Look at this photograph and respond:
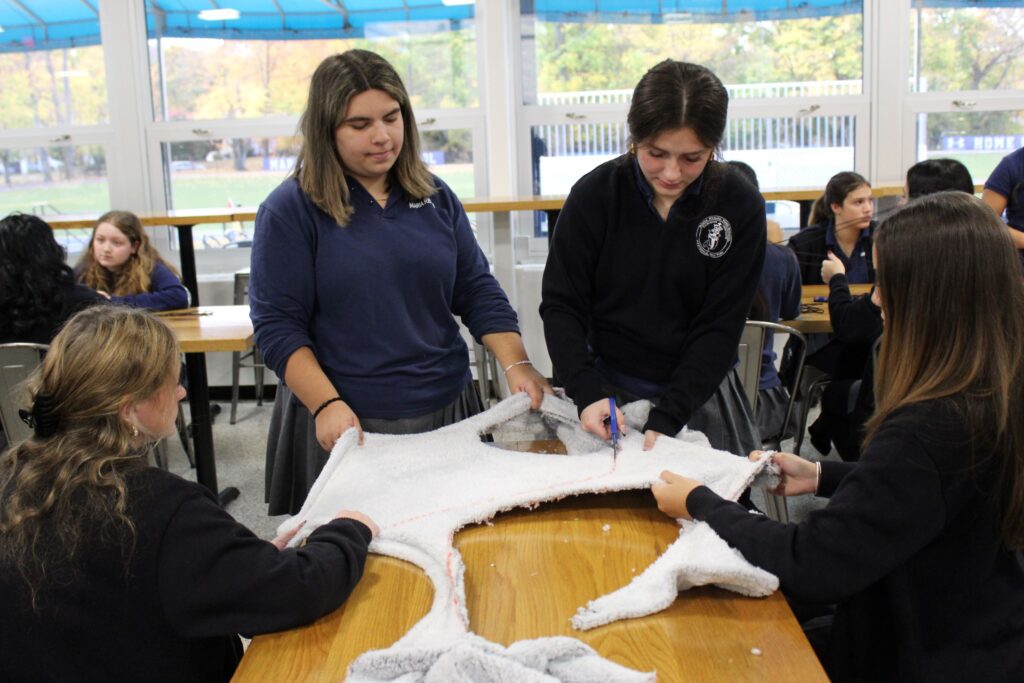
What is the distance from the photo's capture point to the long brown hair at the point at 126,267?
13.3ft

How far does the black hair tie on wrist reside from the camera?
1.16 metres

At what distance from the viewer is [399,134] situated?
171 centimetres

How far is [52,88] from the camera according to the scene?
17.6 feet

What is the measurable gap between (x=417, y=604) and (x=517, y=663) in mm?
219

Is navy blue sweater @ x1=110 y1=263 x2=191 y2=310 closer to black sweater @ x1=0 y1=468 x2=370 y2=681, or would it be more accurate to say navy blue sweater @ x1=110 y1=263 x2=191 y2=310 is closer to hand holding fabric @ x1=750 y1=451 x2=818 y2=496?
black sweater @ x1=0 y1=468 x2=370 y2=681

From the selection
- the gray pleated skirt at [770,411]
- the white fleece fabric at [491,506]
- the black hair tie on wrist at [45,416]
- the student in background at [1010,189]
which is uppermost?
the student in background at [1010,189]

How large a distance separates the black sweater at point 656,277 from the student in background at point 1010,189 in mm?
2417

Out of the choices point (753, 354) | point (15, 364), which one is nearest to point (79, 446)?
point (753, 354)

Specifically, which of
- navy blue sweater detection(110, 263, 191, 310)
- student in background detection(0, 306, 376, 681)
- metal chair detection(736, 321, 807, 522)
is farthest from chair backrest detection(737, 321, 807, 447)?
navy blue sweater detection(110, 263, 191, 310)

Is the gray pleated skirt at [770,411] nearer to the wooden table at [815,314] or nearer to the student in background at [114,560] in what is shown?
the wooden table at [815,314]

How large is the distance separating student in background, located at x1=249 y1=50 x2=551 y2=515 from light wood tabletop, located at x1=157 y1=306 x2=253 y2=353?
44.7 inches

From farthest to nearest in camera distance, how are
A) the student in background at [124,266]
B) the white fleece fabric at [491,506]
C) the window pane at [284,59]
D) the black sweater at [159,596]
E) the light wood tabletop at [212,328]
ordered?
the window pane at [284,59] < the student in background at [124,266] < the light wood tabletop at [212,328] < the black sweater at [159,596] < the white fleece fabric at [491,506]

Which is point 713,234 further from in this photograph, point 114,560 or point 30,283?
point 30,283

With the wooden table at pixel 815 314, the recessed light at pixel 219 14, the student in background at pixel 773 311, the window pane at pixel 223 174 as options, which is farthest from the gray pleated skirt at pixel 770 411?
the recessed light at pixel 219 14
